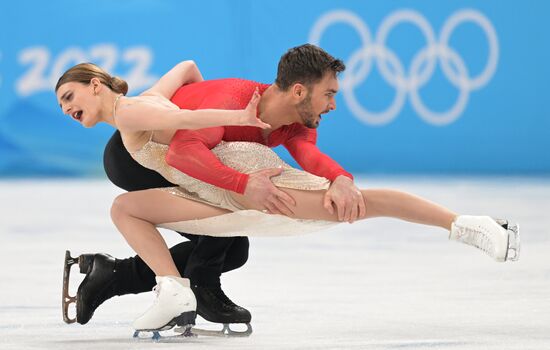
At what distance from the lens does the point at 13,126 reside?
10.5 m

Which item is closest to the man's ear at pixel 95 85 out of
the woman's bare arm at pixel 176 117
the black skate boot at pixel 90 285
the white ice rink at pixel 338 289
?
the woman's bare arm at pixel 176 117

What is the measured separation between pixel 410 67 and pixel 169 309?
25.1 feet

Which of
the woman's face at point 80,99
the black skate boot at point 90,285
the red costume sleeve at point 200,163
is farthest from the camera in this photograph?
the black skate boot at point 90,285

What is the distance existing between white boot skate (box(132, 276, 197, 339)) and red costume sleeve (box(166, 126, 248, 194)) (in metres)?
0.31

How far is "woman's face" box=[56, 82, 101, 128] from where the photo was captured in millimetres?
3273

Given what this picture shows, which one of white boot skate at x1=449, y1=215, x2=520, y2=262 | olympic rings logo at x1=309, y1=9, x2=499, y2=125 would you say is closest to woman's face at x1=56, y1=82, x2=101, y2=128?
white boot skate at x1=449, y1=215, x2=520, y2=262

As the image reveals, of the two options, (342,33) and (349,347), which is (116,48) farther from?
(349,347)

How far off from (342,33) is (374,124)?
904mm

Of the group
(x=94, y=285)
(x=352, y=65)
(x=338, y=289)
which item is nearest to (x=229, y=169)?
(x=94, y=285)

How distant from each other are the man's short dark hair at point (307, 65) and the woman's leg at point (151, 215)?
17.1 inches

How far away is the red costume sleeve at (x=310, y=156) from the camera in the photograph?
3232mm

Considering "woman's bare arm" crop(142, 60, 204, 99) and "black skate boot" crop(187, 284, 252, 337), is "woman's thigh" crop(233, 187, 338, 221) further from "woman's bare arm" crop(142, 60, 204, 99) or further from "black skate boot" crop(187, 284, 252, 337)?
"woman's bare arm" crop(142, 60, 204, 99)

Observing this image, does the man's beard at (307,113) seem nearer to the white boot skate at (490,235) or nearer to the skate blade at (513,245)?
the white boot skate at (490,235)

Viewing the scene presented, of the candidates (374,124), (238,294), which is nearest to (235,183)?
(238,294)
